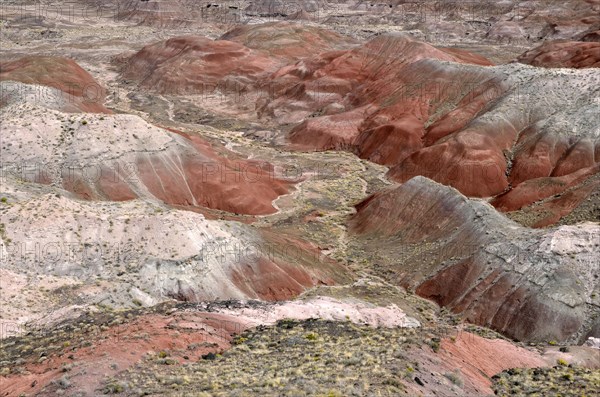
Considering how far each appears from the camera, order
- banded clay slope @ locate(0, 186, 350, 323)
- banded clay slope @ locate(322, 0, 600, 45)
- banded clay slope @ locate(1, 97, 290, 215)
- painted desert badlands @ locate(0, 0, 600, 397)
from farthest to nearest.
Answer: banded clay slope @ locate(322, 0, 600, 45) → banded clay slope @ locate(1, 97, 290, 215) → banded clay slope @ locate(0, 186, 350, 323) → painted desert badlands @ locate(0, 0, 600, 397)

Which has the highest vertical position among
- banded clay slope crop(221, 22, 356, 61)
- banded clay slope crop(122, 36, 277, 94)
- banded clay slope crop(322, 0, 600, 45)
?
banded clay slope crop(322, 0, 600, 45)

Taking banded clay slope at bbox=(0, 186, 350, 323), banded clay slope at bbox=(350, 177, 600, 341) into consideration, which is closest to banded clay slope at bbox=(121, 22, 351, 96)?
banded clay slope at bbox=(350, 177, 600, 341)

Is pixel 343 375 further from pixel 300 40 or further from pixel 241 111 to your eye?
pixel 300 40

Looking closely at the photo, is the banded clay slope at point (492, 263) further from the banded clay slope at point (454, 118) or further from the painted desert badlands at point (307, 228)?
the banded clay slope at point (454, 118)

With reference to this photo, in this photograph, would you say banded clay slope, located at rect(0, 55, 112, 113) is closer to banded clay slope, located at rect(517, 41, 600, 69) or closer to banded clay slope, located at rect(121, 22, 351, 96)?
banded clay slope, located at rect(121, 22, 351, 96)

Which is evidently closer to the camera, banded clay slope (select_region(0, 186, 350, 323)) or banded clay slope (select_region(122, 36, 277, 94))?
banded clay slope (select_region(0, 186, 350, 323))

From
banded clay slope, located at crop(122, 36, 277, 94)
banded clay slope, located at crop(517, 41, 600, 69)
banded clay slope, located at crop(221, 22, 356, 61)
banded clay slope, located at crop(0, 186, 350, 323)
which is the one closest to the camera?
banded clay slope, located at crop(0, 186, 350, 323)

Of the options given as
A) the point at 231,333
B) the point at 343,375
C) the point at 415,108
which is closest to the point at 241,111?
the point at 415,108

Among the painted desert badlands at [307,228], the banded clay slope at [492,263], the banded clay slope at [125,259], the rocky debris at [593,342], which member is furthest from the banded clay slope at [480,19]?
the banded clay slope at [125,259]

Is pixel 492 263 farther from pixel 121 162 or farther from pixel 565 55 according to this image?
pixel 565 55
